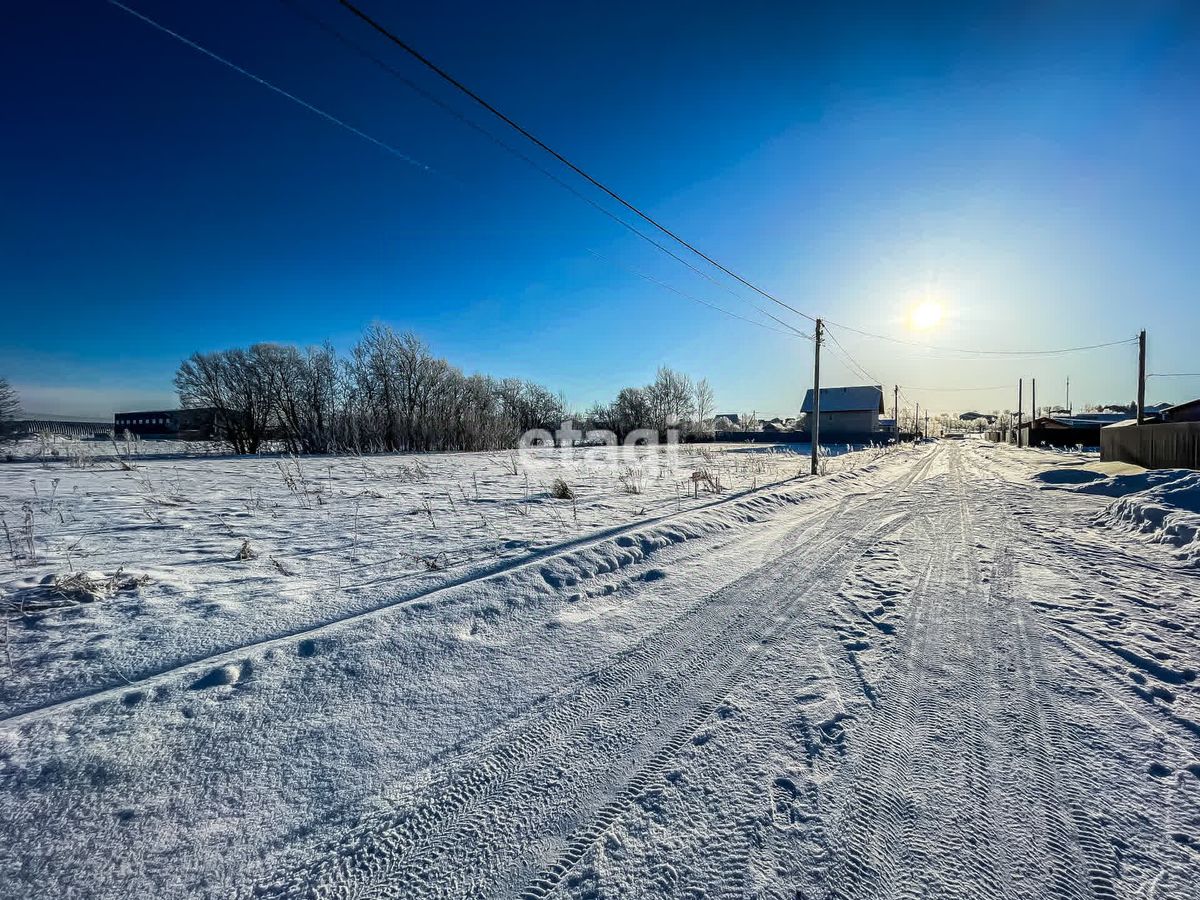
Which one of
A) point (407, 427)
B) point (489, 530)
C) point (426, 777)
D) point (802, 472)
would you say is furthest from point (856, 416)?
point (426, 777)

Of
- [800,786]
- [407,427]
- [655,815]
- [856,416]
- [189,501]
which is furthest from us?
[856,416]

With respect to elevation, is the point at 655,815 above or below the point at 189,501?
below

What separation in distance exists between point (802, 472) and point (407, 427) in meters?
23.4

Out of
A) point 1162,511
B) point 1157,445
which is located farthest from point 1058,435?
point 1162,511

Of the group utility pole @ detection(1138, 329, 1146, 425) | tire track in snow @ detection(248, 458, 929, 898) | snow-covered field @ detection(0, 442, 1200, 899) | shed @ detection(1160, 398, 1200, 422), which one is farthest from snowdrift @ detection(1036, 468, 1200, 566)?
shed @ detection(1160, 398, 1200, 422)

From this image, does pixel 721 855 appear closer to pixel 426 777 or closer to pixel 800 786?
pixel 800 786

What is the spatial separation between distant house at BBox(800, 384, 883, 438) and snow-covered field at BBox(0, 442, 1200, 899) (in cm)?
5208

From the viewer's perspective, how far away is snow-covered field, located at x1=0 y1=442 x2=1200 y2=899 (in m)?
1.65

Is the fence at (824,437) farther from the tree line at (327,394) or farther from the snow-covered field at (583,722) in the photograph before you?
the snow-covered field at (583,722)

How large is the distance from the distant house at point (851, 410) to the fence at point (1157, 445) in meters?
32.9

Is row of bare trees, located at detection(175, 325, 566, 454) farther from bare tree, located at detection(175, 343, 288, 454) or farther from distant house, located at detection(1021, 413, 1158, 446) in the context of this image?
distant house, located at detection(1021, 413, 1158, 446)

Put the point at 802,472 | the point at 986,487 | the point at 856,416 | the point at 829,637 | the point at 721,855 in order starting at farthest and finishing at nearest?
the point at 856,416 < the point at 802,472 < the point at 986,487 < the point at 829,637 < the point at 721,855

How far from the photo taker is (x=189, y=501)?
23.7 feet

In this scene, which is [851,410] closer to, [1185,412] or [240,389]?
[1185,412]
